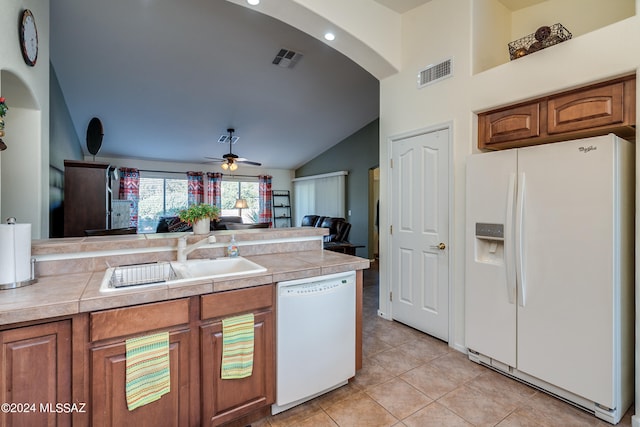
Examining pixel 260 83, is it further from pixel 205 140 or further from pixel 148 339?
pixel 148 339

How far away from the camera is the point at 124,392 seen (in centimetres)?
136

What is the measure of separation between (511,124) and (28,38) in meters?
3.58

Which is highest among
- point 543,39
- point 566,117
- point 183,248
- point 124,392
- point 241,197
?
point 543,39

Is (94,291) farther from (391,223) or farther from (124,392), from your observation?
(391,223)

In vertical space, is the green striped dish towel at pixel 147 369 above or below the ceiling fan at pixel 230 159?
below

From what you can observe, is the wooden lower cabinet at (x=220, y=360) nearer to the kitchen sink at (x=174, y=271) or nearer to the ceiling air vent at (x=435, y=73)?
the kitchen sink at (x=174, y=271)

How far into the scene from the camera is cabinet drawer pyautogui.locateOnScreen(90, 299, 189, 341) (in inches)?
51.1

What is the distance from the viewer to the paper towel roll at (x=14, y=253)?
1.38 metres

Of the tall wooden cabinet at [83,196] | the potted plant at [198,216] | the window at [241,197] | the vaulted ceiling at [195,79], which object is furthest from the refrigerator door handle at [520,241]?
the window at [241,197]

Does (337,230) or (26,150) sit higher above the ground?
(26,150)

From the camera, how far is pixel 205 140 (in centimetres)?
694

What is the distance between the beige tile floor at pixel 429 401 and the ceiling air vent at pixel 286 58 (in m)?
3.96

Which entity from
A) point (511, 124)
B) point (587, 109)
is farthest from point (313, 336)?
point (587, 109)

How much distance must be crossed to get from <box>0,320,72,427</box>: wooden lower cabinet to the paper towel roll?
37cm
